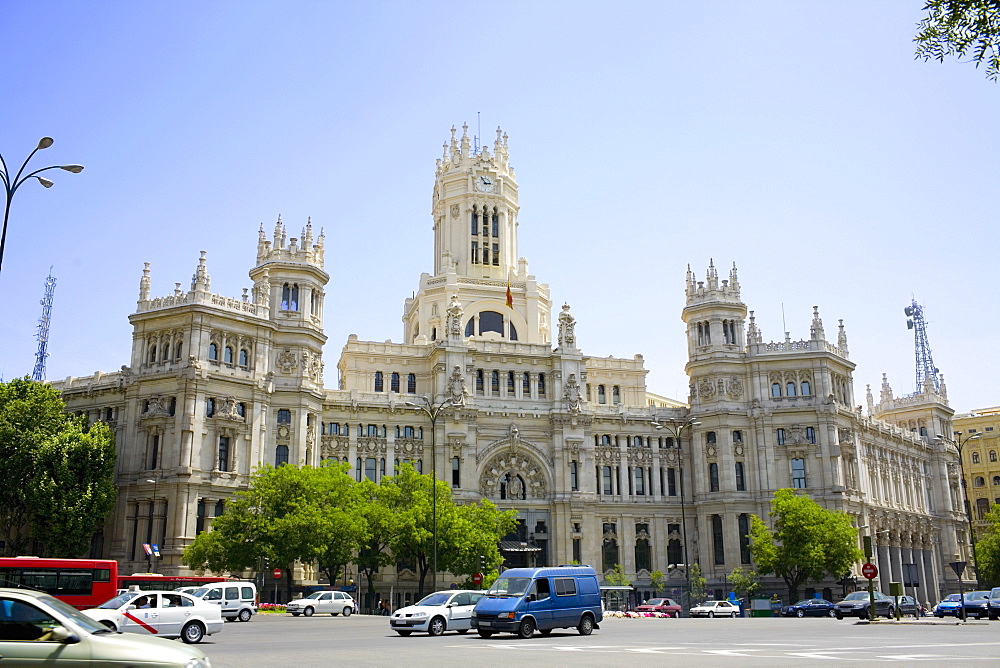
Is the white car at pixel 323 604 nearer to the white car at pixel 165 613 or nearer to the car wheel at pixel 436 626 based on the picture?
the car wheel at pixel 436 626

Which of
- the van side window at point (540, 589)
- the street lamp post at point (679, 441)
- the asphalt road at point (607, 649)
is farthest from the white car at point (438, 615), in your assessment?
the street lamp post at point (679, 441)

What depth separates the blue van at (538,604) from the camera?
32750 mm

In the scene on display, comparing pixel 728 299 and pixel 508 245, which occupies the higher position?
pixel 508 245

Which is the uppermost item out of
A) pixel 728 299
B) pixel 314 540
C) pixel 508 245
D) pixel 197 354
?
pixel 508 245

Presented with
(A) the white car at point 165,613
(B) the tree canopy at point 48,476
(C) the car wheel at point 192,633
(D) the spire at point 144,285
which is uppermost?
(D) the spire at point 144,285

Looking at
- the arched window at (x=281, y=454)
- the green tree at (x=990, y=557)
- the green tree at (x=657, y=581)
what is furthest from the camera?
the green tree at (x=990, y=557)

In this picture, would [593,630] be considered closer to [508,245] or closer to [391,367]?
[391,367]

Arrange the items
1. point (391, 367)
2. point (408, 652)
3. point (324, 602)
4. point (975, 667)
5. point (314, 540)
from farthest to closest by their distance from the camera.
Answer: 1. point (391, 367)
2. point (314, 540)
3. point (324, 602)
4. point (408, 652)
5. point (975, 667)

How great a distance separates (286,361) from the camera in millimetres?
78250

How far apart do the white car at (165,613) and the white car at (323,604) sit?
23.6m

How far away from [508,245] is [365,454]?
115ft

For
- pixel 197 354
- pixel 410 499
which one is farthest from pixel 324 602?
pixel 197 354

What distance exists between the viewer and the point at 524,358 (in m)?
90.4

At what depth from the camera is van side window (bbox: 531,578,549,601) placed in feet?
110
